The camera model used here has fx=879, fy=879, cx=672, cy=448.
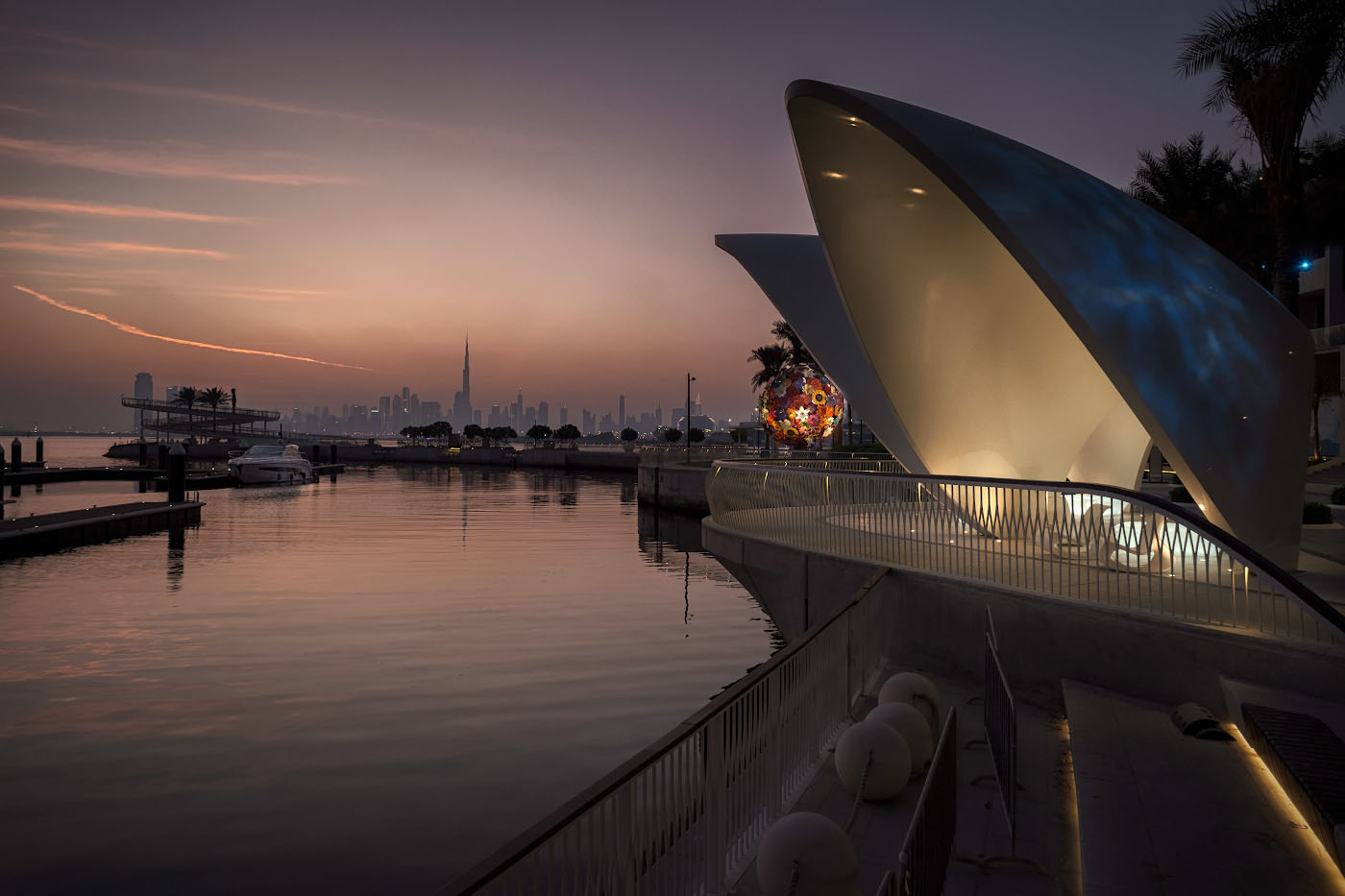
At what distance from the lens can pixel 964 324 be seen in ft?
51.2

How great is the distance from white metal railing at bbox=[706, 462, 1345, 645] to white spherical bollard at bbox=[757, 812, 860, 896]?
16.0 feet

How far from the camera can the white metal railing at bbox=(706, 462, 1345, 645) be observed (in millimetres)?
8234

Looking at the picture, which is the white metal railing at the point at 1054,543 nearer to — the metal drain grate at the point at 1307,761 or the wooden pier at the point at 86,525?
the metal drain grate at the point at 1307,761

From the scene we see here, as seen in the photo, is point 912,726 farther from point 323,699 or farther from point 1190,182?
point 1190,182

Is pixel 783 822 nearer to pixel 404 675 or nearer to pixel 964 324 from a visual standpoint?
pixel 404 675

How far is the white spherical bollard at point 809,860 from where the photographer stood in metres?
4.67

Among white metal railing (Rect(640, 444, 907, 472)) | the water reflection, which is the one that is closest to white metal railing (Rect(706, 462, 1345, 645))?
white metal railing (Rect(640, 444, 907, 472))

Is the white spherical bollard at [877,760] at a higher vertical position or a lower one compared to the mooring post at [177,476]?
lower

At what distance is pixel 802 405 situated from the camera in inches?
1366

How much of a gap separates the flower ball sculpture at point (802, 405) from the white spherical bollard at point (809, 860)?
3034 cm

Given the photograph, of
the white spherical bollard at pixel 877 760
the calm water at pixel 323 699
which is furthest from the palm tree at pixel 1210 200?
the white spherical bollard at pixel 877 760

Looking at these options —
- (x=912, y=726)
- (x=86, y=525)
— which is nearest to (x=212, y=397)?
(x=86, y=525)

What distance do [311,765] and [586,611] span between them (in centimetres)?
894

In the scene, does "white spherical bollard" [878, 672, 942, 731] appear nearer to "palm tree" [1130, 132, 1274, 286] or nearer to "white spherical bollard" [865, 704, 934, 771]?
"white spherical bollard" [865, 704, 934, 771]
